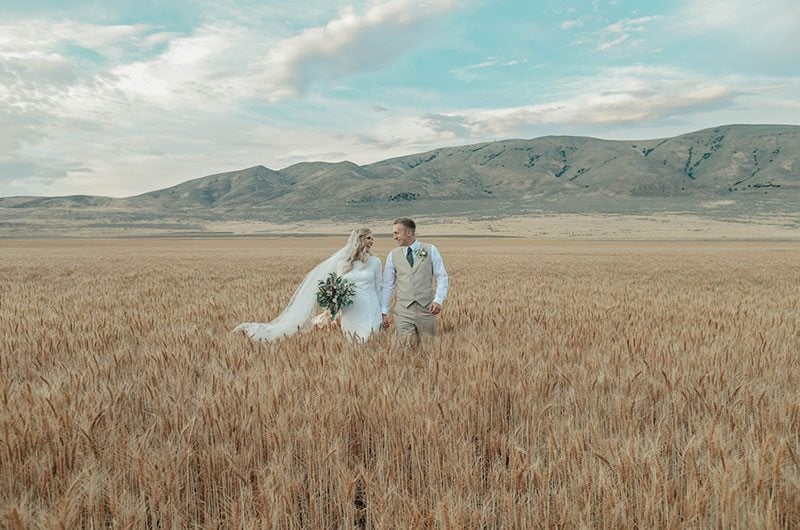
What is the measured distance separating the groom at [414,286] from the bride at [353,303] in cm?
42

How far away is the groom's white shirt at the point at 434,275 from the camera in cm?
636

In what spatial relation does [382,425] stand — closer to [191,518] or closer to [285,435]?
[285,435]

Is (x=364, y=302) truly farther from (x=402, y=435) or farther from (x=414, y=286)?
(x=402, y=435)

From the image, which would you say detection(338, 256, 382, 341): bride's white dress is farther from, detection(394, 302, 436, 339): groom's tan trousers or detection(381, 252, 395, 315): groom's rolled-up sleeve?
detection(394, 302, 436, 339): groom's tan trousers

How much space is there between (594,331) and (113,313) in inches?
282

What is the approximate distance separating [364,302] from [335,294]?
412 mm

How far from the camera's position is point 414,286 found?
6.29 meters

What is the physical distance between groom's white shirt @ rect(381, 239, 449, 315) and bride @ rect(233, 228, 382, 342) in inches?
6.1

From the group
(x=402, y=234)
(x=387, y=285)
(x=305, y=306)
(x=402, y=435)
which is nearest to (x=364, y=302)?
(x=387, y=285)

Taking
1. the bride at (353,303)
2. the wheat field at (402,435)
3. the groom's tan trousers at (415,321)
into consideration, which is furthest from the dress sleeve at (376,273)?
the wheat field at (402,435)

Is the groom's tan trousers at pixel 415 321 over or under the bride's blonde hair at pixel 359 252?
under

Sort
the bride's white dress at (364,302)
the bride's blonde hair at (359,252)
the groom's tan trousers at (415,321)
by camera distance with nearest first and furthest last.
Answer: the groom's tan trousers at (415,321) < the bride's white dress at (364,302) < the bride's blonde hair at (359,252)

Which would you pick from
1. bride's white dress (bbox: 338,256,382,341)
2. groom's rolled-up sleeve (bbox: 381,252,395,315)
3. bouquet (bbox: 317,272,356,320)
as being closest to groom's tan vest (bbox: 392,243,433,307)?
groom's rolled-up sleeve (bbox: 381,252,395,315)

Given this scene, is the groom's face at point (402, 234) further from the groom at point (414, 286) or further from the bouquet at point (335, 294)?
the bouquet at point (335, 294)
